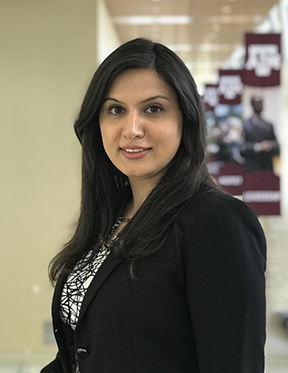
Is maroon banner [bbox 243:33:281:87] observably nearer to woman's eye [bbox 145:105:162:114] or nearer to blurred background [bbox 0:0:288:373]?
blurred background [bbox 0:0:288:373]

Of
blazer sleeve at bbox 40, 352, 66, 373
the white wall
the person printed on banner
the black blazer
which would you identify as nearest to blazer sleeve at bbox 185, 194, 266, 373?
the black blazer

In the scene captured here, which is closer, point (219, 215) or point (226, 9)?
point (219, 215)

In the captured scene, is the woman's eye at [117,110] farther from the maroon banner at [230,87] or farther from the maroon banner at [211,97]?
the maroon banner at [211,97]

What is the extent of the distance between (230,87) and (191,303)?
506 cm

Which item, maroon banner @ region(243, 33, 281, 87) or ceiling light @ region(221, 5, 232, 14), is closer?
maroon banner @ region(243, 33, 281, 87)

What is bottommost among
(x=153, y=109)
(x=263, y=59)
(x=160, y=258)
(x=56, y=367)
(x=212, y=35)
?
(x=56, y=367)

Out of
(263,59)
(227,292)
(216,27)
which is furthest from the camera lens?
(216,27)

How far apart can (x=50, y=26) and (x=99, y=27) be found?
0.48 m

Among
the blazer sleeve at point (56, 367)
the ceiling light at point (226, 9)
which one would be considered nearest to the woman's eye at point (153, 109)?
the blazer sleeve at point (56, 367)

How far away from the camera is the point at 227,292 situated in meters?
1.06

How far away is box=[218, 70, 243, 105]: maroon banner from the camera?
5.82 meters

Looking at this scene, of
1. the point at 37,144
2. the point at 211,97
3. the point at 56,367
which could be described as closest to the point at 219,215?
the point at 56,367

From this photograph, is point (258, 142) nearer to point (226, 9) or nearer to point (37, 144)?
point (226, 9)

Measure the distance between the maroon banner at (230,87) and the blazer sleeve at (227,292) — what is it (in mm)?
4880
